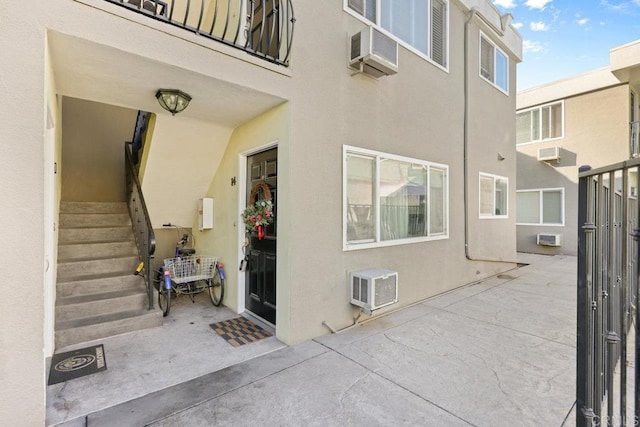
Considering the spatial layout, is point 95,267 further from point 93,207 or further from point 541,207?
point 541,207

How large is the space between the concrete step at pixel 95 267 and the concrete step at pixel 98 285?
0.13 meters

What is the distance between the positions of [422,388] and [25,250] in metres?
3.34

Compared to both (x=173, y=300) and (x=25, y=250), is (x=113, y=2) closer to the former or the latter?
(x=25, y=250)

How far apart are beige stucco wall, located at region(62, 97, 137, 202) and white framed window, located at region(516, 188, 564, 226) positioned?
40.8 ft

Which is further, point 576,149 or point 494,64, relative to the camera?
point 576,149

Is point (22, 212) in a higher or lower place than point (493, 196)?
lower

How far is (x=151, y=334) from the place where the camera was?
12.5 feet

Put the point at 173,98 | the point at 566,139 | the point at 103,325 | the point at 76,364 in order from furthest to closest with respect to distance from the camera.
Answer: the point at 566,139 → the point at 103,325 → the point at 173,98 → the point at 76,364

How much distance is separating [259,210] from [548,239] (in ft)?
34.9

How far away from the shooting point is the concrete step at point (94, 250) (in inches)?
175

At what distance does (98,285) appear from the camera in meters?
4.17

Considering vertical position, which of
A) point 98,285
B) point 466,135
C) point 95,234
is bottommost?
point 98,285

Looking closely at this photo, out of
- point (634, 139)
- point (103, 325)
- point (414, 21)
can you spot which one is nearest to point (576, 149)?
point (634, 139)

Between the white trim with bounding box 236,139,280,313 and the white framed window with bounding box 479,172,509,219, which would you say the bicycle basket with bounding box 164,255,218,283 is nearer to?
the white trim with bounding box 236,139,280,313
